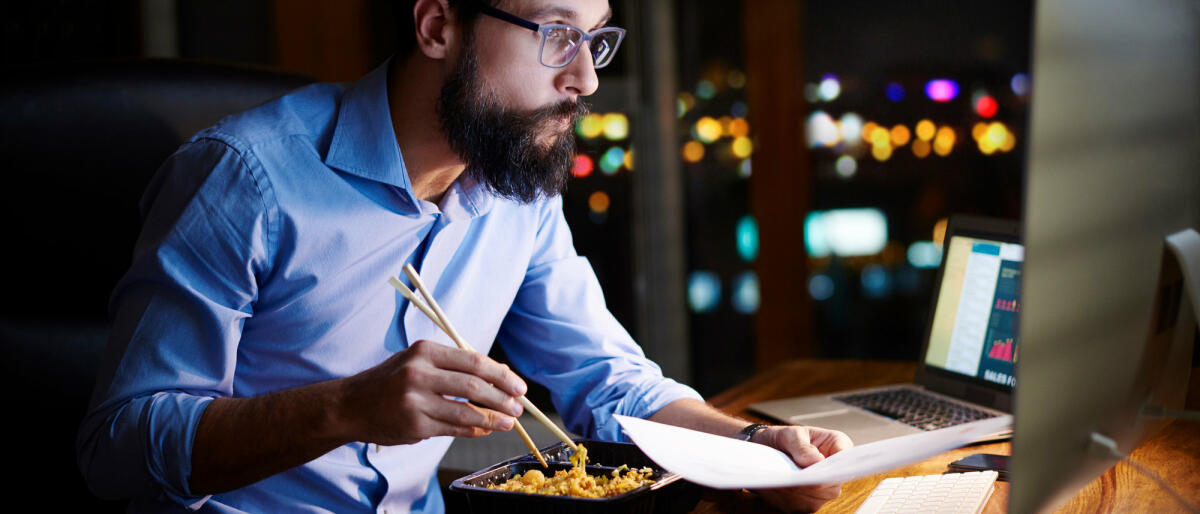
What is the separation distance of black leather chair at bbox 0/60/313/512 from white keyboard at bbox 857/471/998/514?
105cm

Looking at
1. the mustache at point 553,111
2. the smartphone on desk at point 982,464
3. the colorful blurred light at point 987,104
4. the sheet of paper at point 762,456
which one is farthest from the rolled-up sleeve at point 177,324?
the colorful blurred light at point 987,104

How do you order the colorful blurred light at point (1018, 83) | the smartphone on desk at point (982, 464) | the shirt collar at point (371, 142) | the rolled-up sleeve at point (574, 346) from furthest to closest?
the colorful blurred light at point (1018, 83) < the rolled-up sleeve at point (574, 346) < the shirt collar at point (371, 142) < the smartphone on desk at point (982, 464)

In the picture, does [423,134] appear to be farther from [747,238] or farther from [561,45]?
[747,238]

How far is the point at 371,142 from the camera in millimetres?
1181

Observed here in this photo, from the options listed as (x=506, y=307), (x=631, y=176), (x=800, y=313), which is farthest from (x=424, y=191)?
(x=800, y=313)

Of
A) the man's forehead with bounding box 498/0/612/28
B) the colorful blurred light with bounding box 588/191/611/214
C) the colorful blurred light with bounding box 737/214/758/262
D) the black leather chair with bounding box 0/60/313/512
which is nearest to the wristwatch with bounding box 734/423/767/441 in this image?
the man's forehead with bounding box 498/0/612/28

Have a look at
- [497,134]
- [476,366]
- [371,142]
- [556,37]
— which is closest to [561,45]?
[556,37]

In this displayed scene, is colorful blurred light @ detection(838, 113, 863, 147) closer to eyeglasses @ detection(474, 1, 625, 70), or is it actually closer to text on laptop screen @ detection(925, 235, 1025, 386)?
text on laptop screen @ detection(925, 235, 1025, 386)

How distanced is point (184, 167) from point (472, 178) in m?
0.36

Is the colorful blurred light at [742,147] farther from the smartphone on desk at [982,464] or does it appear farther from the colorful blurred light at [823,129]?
the smartphone on desk at [982,464]

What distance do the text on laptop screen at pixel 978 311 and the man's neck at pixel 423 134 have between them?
0.80 meters

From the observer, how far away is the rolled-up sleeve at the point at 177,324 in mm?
973

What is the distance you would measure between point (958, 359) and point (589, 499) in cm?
83

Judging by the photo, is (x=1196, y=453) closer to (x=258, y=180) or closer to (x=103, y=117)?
(x=258, y=180)
